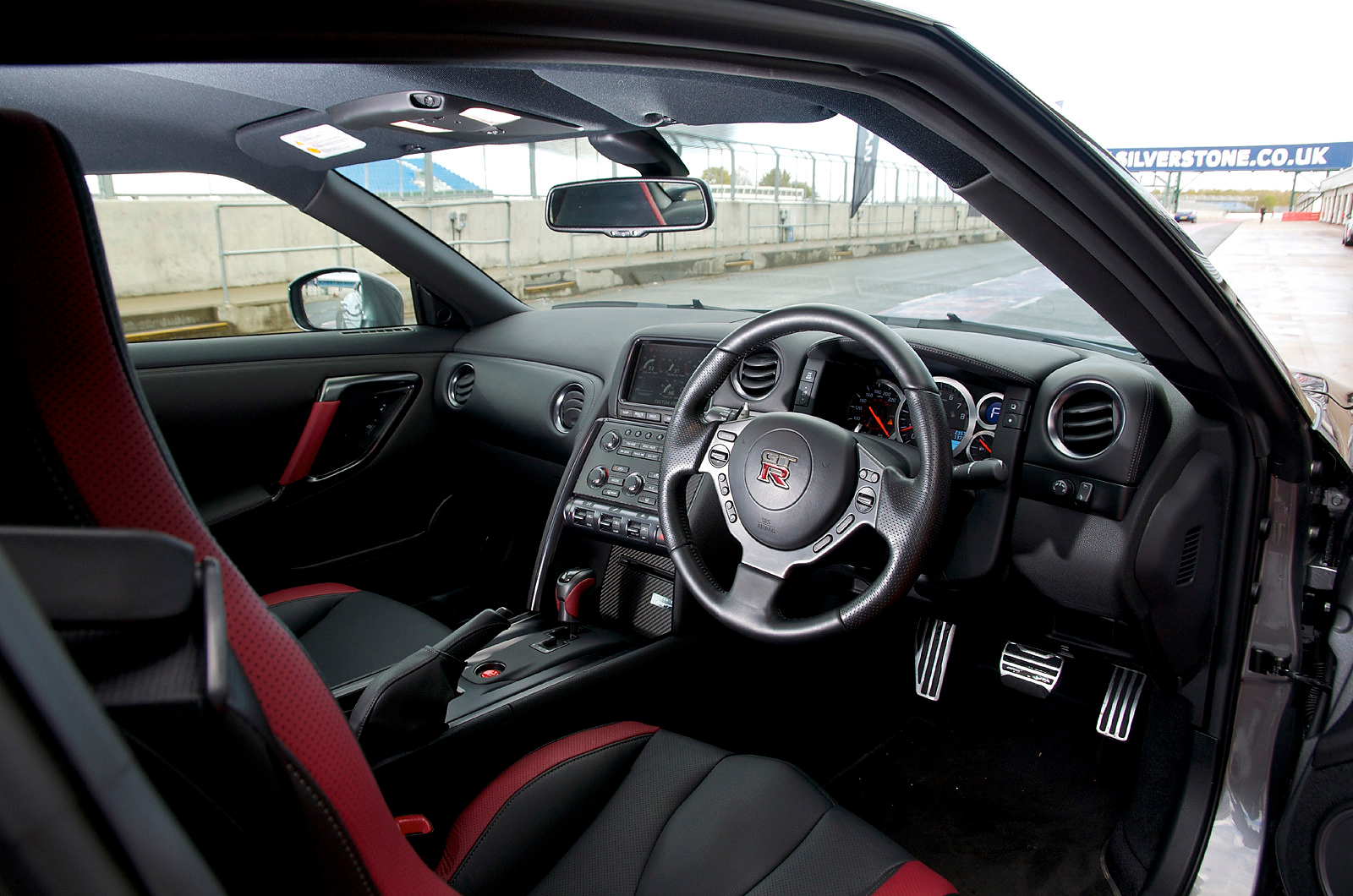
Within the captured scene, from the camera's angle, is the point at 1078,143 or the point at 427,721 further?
the point at 427,721

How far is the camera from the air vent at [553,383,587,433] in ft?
9.20

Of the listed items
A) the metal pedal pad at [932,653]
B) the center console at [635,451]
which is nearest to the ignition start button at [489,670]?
the center console at [635,451]

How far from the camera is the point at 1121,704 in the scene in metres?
2.28

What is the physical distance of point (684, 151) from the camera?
8.21 feet

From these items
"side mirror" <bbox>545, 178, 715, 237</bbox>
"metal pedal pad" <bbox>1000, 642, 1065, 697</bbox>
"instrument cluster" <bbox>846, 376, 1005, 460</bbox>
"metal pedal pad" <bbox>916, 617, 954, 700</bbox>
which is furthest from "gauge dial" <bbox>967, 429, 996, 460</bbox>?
"side mirror" <bbox>545, 178, 715, 237</bbox>

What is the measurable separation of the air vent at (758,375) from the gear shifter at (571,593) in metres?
0.65

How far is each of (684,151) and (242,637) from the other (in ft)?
6.93

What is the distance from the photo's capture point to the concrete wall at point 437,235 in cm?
325

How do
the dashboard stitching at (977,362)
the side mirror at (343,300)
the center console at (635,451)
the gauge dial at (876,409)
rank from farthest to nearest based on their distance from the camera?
the side mirror at (343,300) < the center console at (635,451) < the gauge dial at (876,409) < the dashboard stitching at (977,362)

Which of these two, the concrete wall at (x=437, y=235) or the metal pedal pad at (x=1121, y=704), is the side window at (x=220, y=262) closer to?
the concrete wall at (x=437, y=235)

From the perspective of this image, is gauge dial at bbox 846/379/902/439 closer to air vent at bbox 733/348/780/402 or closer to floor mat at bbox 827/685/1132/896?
air vent at bbox 733/348/780/402

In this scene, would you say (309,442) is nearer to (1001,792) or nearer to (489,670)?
(489,670)

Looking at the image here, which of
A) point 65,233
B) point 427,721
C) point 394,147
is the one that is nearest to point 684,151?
point 394,147

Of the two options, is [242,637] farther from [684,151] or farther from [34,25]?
[684,151]
